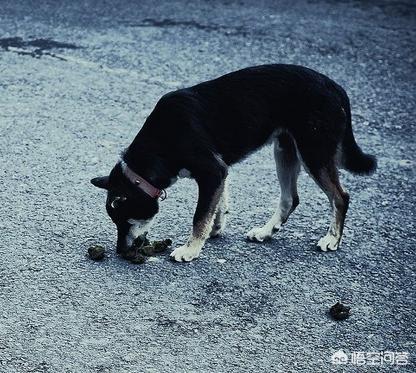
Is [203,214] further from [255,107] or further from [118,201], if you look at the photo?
[255,107]

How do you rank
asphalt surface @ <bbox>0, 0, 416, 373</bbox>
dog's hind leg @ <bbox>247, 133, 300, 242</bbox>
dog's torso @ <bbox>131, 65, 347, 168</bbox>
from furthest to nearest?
1. dog's hind leg @ <bbox>247, 133, 300, 242</bbox>
2. dog's torso @ <bbox>131, 65, 347, 168</bbox>
3. asphalt surface @ <bbox>0, 0, 416, 373</bbox>

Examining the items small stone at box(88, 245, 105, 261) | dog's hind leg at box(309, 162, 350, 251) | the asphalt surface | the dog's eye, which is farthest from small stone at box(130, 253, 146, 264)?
dog's hind leg at box(309, 162, 350, 251)

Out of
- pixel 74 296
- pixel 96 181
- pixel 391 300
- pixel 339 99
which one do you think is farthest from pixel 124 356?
pixel 339 99

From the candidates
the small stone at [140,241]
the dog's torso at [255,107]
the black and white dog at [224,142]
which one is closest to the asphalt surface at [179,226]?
the small stone at [140,241]

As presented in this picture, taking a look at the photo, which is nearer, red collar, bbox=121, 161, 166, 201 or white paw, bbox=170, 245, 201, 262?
red collar, bbox=121, 161, 166, 201

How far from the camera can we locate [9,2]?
33.2 ft

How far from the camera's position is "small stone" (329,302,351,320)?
4340mm

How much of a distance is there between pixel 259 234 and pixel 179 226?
0.56m

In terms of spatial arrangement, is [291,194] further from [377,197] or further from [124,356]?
[124,356]

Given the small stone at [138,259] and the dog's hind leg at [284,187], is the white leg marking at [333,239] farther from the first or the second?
the small stone at [138,259]

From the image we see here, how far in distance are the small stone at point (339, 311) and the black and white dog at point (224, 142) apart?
767mm

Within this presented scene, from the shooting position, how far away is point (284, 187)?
531cm

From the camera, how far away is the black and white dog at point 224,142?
4734 millimetres

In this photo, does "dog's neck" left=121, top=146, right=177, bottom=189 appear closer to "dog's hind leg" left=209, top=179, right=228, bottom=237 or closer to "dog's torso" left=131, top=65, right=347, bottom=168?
"dog's torso" left=131, top=65, right=347, bottom=168
